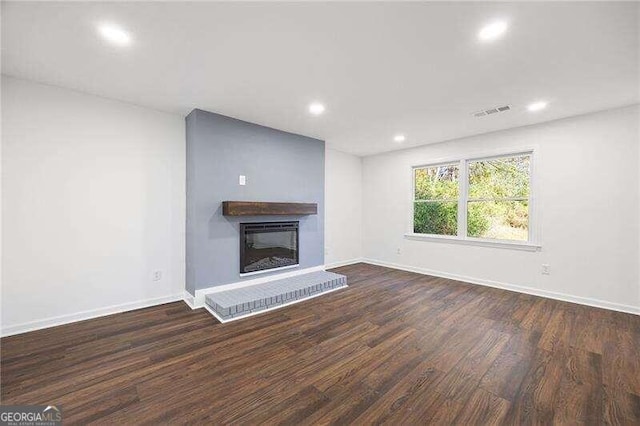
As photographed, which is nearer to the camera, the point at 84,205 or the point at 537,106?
the point at 84,205

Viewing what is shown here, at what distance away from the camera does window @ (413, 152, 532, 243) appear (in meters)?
4.06

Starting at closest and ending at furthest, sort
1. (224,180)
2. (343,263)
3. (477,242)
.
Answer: (224,180) → (477,242) → (343,263)

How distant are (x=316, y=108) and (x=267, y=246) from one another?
208cm

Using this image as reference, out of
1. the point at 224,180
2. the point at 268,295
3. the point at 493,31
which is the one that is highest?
the point at 493,31

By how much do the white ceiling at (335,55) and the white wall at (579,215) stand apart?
1.36 feet

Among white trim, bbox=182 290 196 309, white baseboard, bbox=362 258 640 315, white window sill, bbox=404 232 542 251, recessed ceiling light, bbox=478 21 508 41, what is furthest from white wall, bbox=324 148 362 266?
recessed ceiling light, bbox=478 21 508 41

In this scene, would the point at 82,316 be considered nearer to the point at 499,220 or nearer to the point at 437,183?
the point at 437,183

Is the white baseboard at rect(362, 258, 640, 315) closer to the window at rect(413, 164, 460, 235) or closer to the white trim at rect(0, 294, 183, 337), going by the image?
the window at rect(413, 164, 460, 235)

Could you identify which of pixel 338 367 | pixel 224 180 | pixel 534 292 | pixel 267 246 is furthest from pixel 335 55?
pixel 534 292

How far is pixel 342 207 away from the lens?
18.9 feet

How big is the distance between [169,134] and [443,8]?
3309 millimetres

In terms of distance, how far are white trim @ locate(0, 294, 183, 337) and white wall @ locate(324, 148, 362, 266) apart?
9.82 feet

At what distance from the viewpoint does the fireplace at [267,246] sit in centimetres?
369

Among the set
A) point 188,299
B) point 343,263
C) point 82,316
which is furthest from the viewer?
point 343,263
